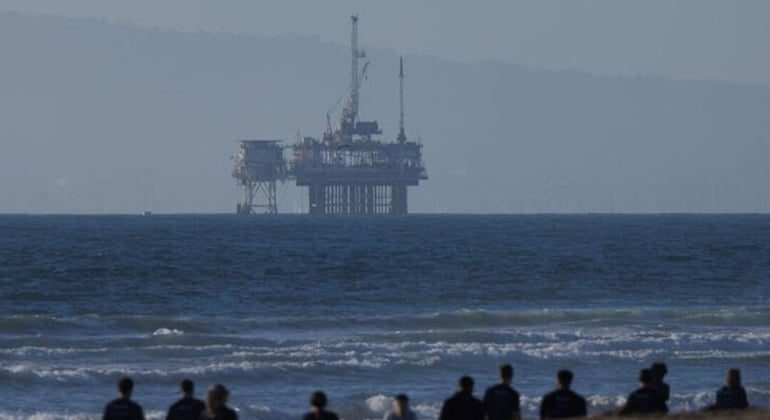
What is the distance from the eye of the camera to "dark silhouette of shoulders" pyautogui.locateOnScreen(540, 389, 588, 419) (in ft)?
56.6

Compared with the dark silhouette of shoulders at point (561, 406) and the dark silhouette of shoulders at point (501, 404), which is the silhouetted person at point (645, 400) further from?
the dark silhouette of shoulders at point (501, 404)

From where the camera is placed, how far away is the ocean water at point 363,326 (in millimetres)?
28375

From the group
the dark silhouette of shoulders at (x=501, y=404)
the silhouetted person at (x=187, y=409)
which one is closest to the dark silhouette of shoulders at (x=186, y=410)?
the silhouetted person at (x=187, y=409)

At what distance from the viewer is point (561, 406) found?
17.3m

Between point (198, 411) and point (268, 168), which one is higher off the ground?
point (268, 168)

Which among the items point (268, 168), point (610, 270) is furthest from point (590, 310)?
point (268, 168)

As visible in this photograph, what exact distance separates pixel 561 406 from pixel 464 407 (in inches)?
37.5

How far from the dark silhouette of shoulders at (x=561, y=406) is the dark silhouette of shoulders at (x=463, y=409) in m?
0.66

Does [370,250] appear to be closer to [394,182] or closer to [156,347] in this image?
[156,347]

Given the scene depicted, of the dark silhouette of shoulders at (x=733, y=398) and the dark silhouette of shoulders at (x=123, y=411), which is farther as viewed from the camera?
the dark silhouette of shoulders at (x=733, y=398)

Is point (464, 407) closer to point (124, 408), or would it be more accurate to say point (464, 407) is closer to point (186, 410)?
point (186, 410)

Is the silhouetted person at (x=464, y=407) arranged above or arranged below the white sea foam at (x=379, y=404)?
above

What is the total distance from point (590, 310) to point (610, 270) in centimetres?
2411

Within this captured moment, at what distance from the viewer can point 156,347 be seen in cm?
3403
